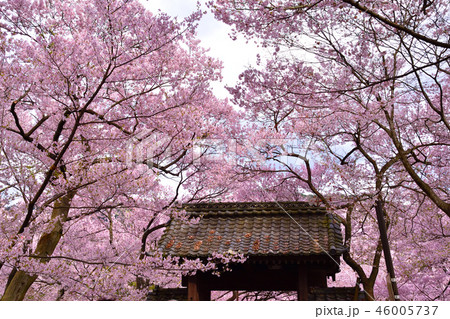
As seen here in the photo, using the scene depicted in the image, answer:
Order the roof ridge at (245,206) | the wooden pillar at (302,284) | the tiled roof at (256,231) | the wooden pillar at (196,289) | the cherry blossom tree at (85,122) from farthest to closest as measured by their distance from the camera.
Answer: the roof ridge at (245,206)
the wooden pillar at (196,289)
the tiled roof at (256,231)
the wooden pillar at (302,284)
the cherry blossom tree at (85,122)

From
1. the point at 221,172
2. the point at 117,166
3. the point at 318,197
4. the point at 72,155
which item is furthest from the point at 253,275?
the point at 72,155

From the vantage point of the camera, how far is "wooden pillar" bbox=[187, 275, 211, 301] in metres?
8.21

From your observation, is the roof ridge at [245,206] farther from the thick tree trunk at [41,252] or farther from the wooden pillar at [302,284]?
the thick tree trunk at [41,252]

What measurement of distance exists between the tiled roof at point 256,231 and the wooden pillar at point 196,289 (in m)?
0.69

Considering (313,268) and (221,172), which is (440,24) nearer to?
(313,268)

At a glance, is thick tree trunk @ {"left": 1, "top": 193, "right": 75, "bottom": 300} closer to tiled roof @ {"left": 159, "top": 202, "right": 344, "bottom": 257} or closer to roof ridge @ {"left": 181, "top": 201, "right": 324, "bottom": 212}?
tiled roof @ {"left": 159, "top": 202, "right": 344, "bottom": 257}

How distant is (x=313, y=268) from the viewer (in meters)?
8.02

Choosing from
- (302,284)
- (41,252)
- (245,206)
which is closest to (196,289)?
(302,284)

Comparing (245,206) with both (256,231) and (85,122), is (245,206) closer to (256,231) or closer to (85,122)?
(256,231)


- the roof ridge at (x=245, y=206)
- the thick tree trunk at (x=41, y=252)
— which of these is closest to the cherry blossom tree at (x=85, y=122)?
the thick tree trunk at (x=41, y=252)

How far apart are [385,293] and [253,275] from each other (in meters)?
5.82

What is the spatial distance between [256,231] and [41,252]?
4.44 metres

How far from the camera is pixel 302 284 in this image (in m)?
7.85

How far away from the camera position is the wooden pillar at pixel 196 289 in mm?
8209
